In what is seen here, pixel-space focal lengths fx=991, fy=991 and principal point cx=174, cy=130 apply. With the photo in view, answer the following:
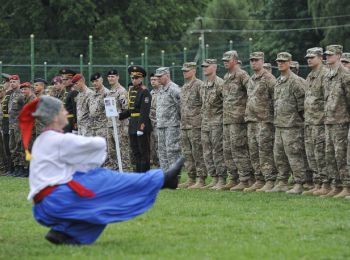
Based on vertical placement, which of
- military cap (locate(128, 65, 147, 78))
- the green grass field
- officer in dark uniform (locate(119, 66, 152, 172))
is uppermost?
military cap (locate(128, 65, 147, 78))

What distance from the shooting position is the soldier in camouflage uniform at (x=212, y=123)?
18.2m

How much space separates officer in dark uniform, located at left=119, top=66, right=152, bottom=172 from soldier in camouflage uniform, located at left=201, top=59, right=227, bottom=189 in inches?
58.6

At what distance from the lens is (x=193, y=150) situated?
19.0 m

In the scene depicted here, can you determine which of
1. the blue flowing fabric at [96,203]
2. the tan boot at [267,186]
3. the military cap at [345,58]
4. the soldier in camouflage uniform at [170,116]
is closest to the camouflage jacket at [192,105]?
the soldier in camouflage uniform at [170,116]

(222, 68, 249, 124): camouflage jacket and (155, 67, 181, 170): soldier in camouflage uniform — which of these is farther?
(155, 67, 181, 170): soldier in camouflage uniform

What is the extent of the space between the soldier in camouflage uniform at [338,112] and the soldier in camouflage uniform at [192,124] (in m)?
3.67

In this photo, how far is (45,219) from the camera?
33.6ft

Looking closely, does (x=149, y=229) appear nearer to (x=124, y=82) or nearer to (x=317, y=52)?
(x=317, y=52)

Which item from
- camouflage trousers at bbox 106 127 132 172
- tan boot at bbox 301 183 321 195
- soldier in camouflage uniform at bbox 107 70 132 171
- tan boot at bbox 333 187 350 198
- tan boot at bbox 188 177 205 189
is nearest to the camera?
tan boot at bbox 333 187 350 198

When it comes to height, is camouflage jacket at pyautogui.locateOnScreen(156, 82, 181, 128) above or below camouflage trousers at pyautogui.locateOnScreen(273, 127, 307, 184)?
above

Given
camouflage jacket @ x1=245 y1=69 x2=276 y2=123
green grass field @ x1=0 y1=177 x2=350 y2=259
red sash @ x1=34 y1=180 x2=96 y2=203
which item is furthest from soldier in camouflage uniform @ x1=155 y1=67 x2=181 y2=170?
red sash @ x1=34 y1=180 x2=96 y2=203

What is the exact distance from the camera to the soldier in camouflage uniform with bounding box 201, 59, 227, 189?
18.2m

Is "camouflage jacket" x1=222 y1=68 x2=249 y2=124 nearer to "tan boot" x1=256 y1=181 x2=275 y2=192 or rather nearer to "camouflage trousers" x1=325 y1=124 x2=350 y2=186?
A: "tan boot" x1=256 y1=181 x2=275 y2=192

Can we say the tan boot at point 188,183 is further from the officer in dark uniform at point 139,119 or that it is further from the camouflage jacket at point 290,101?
the camouflage jacket at point 290,101
